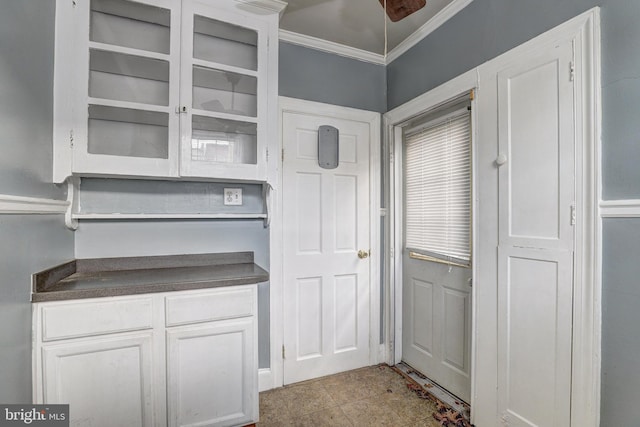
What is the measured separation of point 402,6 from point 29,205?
1723mm

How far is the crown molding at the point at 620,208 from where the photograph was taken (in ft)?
3.68

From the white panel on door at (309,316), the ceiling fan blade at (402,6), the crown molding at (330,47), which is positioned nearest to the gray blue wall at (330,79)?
the crown molding at (330,47)

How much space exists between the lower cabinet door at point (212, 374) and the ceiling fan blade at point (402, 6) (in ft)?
5.43

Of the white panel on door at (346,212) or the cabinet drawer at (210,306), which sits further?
the white panel on door at (346,212)

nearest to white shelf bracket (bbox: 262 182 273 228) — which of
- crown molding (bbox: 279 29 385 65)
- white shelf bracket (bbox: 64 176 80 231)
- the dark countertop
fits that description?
the dark countertop

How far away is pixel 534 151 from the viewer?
4.77ft

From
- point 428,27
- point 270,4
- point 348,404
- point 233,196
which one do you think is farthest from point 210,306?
point 428,27

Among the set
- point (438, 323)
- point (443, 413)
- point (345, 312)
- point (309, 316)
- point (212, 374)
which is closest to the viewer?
point (212, 374)

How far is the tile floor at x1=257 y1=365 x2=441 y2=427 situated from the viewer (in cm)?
182

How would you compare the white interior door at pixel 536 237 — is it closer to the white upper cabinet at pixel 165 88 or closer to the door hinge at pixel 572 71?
the door hinge at pixel 572 71

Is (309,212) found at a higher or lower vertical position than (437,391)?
higher

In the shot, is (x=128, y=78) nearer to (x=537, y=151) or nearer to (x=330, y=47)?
(x=330, y=47)

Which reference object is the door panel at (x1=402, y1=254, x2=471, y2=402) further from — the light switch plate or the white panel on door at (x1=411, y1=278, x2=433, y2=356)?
the light switch plate

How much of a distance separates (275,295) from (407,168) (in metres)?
1.51
